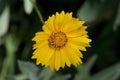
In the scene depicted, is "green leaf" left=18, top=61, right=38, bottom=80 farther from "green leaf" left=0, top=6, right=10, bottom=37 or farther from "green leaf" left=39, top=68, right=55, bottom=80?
"green leaf" left=0, top=6, right=10, bottom=37

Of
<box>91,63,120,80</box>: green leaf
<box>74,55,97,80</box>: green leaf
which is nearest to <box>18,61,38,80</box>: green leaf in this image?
<box>74,55,97,80</box>: green leaf

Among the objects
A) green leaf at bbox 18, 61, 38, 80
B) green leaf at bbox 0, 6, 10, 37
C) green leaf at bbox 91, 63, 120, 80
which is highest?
green leaf at bbox 0, 6, 10, 37

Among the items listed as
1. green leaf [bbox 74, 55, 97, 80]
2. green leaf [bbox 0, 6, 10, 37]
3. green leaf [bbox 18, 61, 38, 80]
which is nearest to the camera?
green leaf [bbox 18, 61, 38, 80]

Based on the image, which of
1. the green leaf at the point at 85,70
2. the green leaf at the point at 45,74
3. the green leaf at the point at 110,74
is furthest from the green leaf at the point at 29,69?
the green leaf at the point at 110,74

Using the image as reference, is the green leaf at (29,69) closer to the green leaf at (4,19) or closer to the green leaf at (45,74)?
the green leaf at (45,74)

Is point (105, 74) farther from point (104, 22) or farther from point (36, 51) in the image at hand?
point (36, 51)

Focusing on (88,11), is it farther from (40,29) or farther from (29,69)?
(29,69)

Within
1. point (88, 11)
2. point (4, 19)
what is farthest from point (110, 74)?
point (4, 19)

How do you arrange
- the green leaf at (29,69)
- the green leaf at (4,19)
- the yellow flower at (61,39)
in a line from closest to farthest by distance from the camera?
the yellow flower at (61,39) → the green leaf at (29,69) → the green leaf at (4,19)
